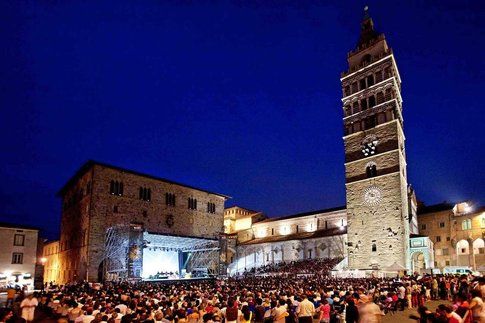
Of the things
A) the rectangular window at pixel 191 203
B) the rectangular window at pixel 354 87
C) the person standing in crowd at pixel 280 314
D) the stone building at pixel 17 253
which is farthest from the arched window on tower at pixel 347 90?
the person standing in crowd at pixel 280 314

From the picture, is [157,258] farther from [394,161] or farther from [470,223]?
[470,223]

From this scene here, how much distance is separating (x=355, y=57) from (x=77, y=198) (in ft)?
130

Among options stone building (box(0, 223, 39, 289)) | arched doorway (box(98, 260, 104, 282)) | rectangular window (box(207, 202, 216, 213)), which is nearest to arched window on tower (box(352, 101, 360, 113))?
rectangular window (box(207, 202, 216, 213))

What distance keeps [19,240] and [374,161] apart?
40286 mm

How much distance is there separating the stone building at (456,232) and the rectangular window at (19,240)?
53.4 m

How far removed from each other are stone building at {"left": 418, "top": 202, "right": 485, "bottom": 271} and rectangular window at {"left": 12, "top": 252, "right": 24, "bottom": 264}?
53.3m

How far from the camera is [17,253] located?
127ft

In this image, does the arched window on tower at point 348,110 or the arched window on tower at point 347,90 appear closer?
the arched window on tower at point 348,110

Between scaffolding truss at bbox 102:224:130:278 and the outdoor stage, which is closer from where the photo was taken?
scaffolding truss at bbox 102:224:130:278

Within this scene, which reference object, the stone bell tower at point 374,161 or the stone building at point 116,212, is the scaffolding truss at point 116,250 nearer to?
the stone building at point 116,212

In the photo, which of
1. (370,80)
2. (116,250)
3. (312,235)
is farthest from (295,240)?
(116,250)

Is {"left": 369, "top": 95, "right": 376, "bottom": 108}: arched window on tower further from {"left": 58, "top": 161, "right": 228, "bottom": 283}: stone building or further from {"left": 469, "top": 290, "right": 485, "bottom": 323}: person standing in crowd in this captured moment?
{"left": 469, "top": 290, "right": 485, "bottom": 323}: person standing in crowd

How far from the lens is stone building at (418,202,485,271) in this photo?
162 feet

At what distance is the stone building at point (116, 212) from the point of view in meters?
37.4
